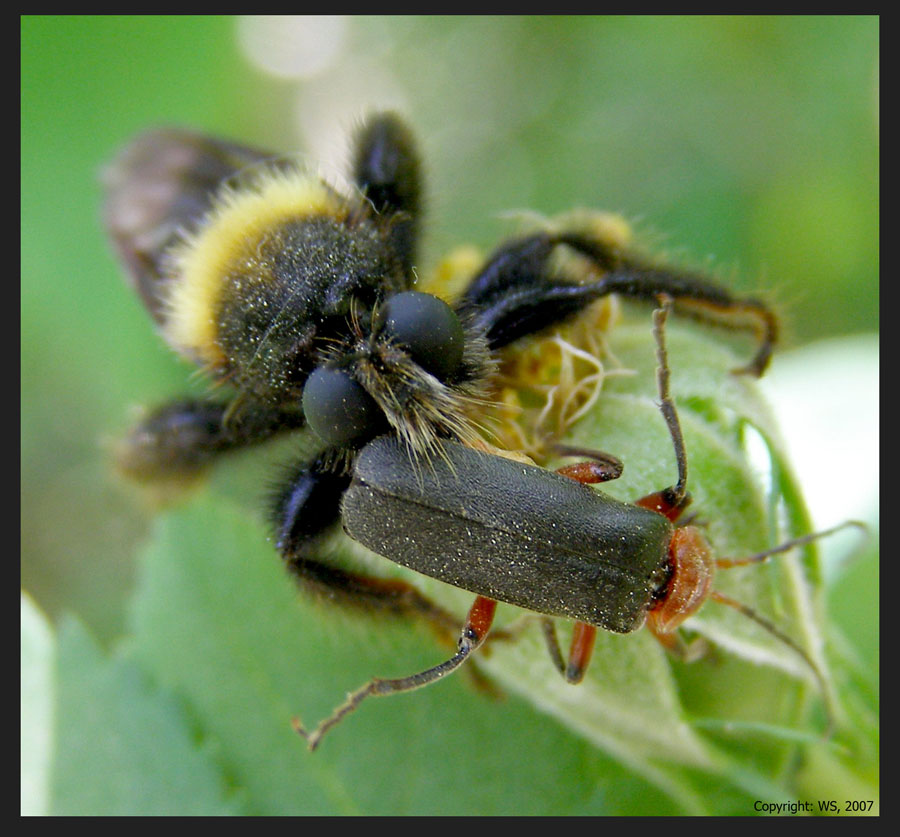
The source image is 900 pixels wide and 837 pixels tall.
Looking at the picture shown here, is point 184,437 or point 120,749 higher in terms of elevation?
point 184,437

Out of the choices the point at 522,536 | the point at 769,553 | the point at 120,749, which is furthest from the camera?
the point at 120,749

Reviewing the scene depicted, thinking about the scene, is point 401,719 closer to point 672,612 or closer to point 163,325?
point 672,612

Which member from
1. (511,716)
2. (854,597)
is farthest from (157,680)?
(854,597)

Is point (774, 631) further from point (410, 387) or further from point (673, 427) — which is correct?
point (410, 387)

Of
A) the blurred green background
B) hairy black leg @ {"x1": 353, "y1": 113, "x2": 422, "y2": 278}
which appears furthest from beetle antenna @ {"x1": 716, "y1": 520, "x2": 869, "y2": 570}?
the blurred green background

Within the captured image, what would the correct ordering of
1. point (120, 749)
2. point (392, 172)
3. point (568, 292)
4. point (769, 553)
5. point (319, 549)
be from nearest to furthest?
point (769, 553) < point (568, 292) < point (319, 549) < point (120, 749) < point (392, 172)

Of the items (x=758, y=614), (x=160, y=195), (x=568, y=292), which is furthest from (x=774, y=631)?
(x=160, y=195)

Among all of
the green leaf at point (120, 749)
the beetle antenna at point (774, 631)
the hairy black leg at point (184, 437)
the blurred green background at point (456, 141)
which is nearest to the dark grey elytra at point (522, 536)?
the beetle antenna at point (774, 631)
